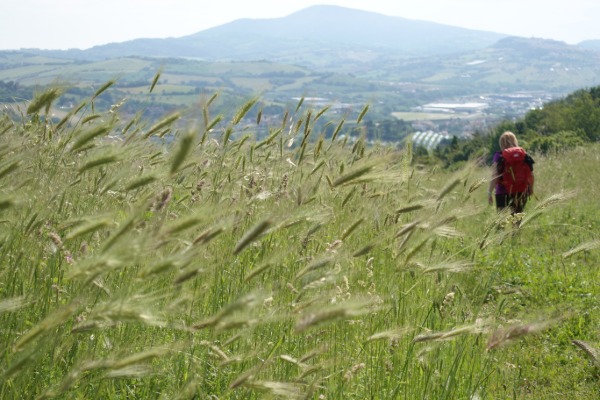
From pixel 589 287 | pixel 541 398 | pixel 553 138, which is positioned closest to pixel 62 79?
pixel 541 398

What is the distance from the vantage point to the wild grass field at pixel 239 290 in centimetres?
192

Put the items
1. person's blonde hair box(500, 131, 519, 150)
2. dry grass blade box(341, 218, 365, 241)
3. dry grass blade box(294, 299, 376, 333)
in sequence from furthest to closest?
person's blonde hair box(500, 131, 519, 150), dry grass blade box(341, 218, 365, 241), dry grass blade box(294, 299, 376, 333)

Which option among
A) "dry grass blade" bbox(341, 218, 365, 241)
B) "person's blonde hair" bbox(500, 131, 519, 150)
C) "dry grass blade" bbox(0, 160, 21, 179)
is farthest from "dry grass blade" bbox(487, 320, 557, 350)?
"person's blonde hair" bbox(500, 131, 519, 150)

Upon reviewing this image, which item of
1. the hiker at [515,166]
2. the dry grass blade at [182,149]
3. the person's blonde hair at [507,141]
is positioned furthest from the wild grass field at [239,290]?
the person's blonde hair at [507,141]

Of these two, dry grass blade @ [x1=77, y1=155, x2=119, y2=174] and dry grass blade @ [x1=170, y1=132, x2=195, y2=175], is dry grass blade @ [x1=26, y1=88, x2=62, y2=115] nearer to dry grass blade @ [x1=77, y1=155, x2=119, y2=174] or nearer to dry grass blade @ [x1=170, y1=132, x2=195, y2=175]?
dry grass blade @ [x1=77, y1=155, x2=119, y2=174]

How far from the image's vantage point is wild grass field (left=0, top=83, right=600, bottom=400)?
1.92 meters

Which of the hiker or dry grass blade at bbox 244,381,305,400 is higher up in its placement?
dry grass blade at bbox 244,381,305,400

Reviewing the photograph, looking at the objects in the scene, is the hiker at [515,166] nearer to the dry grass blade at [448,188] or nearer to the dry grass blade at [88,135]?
the dry grass blade at [448,188]

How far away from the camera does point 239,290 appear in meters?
3.50

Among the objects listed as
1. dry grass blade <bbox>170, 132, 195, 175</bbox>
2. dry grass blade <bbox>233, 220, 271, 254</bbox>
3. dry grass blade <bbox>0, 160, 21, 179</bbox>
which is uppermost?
dry grass blade <bbox>170, 132, 195, 175</bbox>

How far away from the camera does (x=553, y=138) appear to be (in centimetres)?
3005

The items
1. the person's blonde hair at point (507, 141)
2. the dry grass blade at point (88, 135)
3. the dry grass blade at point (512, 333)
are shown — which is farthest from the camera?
the person's blonde hair at point (507, 141)

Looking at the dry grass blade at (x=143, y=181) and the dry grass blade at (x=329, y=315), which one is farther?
the dry grass blade at (x=143, y=181)

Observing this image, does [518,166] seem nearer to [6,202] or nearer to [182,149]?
[182,149]
